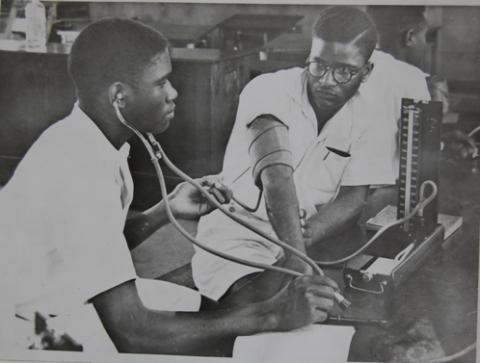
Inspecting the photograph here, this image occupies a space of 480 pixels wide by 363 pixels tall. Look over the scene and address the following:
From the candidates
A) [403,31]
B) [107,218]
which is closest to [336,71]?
[403,31]

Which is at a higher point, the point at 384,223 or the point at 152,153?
the point at 152,153

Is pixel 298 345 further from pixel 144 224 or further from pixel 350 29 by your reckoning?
pixel 350 29

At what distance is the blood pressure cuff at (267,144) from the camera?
1.55m

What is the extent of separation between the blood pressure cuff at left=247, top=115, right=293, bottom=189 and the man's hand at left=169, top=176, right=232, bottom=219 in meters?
0.10

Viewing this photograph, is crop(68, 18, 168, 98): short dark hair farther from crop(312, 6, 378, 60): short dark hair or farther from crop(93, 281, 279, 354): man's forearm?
crop(93, 281, 279, 354): man's forearm

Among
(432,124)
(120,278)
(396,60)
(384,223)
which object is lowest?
(120,278)

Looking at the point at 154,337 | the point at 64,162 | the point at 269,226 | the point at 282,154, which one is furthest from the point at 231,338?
the point at 64,162

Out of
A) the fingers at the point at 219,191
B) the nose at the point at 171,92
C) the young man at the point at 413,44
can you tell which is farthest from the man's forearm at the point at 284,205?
the young man at the point at 413,44

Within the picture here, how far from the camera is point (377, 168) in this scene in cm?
158

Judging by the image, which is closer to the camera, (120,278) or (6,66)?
(120,278)

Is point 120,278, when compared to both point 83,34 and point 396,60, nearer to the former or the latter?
point 83,34

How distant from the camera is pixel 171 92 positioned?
1556mm

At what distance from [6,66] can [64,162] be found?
34 cm

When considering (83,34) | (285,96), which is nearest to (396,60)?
(285,96)
